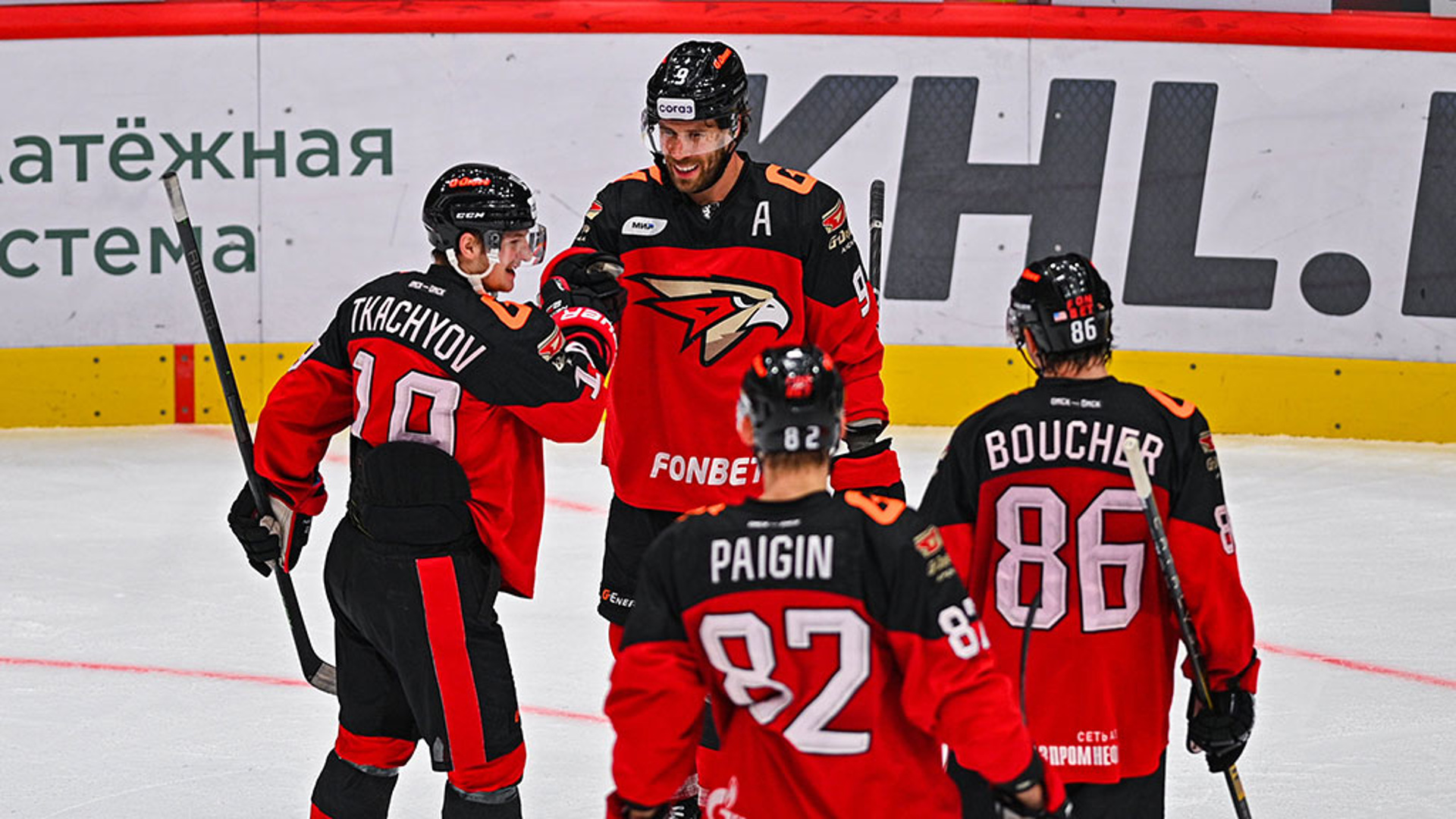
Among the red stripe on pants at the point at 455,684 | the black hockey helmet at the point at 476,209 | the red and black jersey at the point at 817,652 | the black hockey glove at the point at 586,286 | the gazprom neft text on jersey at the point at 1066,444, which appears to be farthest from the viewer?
the black hockey glove at the point at 586,286

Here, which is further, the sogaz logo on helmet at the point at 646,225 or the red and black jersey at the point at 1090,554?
the sogaz logo on helmet at the point at 646,225

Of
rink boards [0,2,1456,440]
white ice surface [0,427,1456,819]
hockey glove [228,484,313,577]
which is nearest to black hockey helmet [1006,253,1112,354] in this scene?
hockey glove [228,484,313,577]

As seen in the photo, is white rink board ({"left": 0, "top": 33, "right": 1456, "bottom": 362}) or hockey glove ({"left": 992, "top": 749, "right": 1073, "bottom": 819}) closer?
hockey glove ({"left": 992, "top": 749, "right": 1073, "bottom": 819})

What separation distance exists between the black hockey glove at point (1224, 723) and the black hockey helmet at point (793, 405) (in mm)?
846

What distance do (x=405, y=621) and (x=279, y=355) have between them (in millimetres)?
4880

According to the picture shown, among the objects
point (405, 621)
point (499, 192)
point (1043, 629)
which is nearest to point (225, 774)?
point (405, 621)

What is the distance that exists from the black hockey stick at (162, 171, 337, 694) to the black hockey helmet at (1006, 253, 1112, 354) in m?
1.51

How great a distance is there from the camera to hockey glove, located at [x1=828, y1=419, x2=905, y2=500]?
154 inches

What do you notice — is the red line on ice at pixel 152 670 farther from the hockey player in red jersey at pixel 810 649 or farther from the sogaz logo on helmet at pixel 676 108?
the hockey player in red jersey at pixel 810 649

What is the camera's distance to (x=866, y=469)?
3902 millimetres

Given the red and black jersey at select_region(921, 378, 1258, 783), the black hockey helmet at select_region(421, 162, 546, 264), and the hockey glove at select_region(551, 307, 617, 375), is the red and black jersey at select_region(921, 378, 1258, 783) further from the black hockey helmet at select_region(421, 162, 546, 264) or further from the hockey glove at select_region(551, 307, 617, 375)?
the black hockey helmet at select_region(421, 162, 546, 264)

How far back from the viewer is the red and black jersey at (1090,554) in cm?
288

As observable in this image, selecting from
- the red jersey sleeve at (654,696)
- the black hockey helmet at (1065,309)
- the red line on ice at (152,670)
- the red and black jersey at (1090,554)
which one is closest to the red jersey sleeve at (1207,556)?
the red and black jersey at (1090,554)

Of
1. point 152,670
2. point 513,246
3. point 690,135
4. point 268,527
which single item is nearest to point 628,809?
point 513,246
